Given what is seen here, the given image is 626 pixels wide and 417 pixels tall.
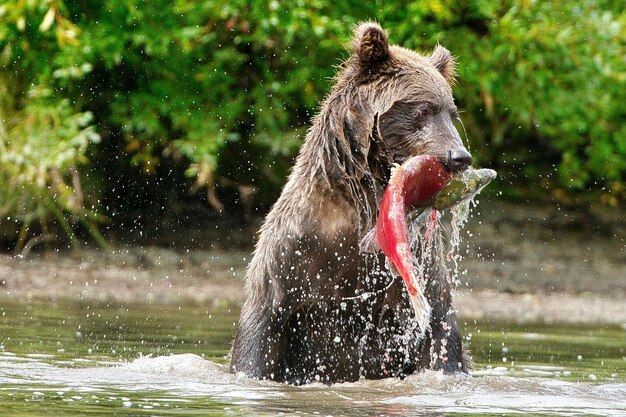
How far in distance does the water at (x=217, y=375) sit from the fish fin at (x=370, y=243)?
0.74m

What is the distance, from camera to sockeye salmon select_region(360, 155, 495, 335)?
5.89 metres

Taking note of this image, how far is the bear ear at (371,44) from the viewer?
21.9 ft

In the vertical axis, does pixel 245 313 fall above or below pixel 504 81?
below

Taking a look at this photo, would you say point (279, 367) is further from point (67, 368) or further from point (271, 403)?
point (67, 368)

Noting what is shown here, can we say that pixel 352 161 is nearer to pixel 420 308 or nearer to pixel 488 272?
pixel 420 308

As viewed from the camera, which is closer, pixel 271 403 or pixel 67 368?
pixel 271 403

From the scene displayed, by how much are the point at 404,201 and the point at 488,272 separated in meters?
7.72

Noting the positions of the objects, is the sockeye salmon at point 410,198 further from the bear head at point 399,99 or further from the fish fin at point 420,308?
the bear head at point 399,99

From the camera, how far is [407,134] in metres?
6.51

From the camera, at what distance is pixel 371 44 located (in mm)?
6688

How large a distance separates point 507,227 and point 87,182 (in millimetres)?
5034

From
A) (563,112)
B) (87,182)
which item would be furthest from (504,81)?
(87,182)

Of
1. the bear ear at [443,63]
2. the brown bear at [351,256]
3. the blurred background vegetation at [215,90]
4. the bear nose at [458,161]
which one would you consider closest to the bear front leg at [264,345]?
the brown bear at [351,256]

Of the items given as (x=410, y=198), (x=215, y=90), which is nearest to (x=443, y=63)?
(x=410, y=198)
